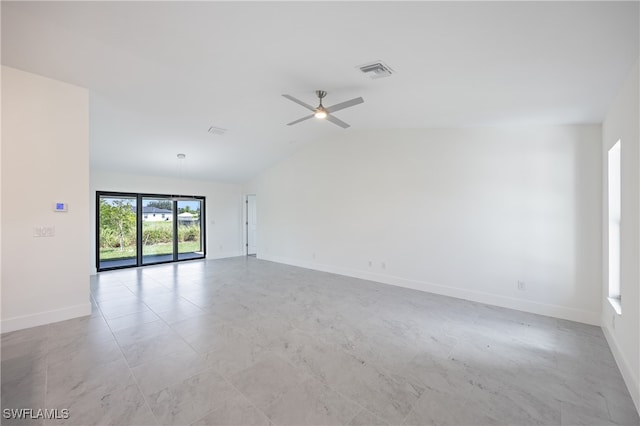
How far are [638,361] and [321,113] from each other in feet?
12.1

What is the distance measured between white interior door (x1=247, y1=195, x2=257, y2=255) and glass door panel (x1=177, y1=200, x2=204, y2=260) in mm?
1570

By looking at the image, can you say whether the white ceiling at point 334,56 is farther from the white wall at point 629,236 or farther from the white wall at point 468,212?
the white wall at point 468,212

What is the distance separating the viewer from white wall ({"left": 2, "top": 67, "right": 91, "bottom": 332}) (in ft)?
9.82

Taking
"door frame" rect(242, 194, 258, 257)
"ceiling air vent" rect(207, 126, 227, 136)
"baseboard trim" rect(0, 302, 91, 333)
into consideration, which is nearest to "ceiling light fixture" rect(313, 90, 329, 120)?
"ceiling air vent" rect(207, 126, 227, 136)

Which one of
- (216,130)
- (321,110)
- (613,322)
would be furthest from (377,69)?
(613,322)

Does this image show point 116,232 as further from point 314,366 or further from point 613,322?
point 613,322

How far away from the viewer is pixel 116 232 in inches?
268

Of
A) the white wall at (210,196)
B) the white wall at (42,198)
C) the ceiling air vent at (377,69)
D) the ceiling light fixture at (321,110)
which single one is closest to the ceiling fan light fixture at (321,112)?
the ceiling light fixture at (321,110)

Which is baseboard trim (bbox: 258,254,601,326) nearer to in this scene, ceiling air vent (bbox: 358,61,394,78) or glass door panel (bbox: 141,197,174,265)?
ceiling air vent (bbox: 358,61,394,78)

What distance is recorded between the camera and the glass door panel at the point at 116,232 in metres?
6.55

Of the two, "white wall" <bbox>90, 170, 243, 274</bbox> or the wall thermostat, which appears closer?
the wall thermostat

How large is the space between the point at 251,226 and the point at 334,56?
7.40 meters

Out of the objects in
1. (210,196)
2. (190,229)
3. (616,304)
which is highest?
(210,196)

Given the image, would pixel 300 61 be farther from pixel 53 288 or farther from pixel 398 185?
pixel 53 288
